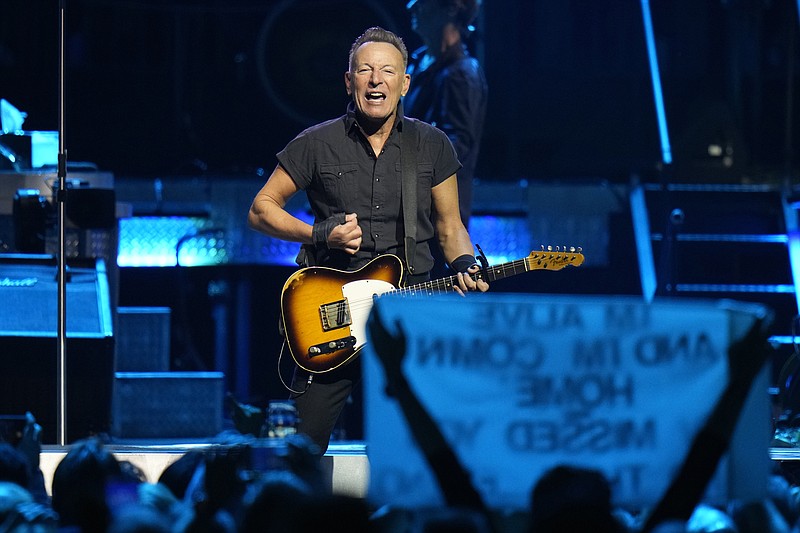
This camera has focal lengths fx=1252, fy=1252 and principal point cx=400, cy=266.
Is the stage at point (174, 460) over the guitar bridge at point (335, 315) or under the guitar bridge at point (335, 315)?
under

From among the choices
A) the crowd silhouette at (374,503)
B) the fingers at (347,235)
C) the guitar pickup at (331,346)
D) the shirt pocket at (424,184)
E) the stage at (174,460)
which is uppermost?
the shirt pocket at (424,184)

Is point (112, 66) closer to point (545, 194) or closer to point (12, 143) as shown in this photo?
point (12, 143)

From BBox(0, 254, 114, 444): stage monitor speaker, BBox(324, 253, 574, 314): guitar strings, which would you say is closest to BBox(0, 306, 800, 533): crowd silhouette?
BBox(324, 253, 574, 314): guitar strings

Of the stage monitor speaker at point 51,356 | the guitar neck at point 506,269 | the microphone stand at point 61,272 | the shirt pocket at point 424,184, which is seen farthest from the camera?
the stage monitor speaker at point 51,356

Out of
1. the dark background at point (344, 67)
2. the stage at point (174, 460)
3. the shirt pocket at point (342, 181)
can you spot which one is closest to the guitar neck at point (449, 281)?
the shirt pocket at point (342, 181)

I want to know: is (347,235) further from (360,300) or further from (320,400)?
(320,400)

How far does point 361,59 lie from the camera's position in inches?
188

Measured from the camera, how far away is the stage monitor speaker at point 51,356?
6465 millimetres

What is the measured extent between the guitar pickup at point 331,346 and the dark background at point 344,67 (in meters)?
5.86

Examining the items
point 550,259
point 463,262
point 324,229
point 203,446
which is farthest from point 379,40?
point 203,446

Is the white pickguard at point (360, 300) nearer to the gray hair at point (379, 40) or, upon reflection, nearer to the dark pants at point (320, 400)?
the dark pants at point (320, 400)

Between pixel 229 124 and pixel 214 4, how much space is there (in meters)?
1.06

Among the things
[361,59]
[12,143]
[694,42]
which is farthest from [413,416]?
[694,42]

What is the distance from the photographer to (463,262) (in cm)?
489
